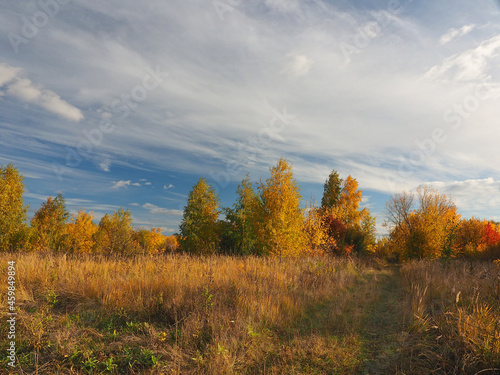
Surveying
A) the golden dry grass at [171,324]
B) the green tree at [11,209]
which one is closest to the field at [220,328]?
the golden dry grass at [171,324]

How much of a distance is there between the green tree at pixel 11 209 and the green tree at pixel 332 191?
40.1 meters

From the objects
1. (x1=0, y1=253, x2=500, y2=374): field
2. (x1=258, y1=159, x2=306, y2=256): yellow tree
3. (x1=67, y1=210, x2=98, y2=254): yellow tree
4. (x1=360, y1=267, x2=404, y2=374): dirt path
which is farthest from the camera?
(x1=67, y1=210, x2=98, y2=254): yellow tree

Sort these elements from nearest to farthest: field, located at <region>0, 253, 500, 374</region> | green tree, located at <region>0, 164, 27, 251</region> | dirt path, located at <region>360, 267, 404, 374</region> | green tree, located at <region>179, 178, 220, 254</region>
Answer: field, located at <region>0, 253, 500, 374</region> < dirt path, located at <region>360, 267, 404, 374</region> < green tree, located at <region>0, 164, 27, 251</region> < green tree, located at <region>179, 178, 220, 254</region>

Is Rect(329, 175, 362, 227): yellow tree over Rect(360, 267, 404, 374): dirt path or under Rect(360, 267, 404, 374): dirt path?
over

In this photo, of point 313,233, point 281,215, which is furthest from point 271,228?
point 313,233

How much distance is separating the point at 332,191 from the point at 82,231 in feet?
136

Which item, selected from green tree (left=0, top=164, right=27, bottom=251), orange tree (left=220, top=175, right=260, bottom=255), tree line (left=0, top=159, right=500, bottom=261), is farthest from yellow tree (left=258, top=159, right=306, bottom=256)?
green tree (left=0, top=164, right=27, bottom=251)

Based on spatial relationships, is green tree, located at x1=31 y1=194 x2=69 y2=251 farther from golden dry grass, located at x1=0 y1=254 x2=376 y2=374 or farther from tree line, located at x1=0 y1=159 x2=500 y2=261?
golden dry grass, located at x1=0 y1=254 x2=376 y2=374

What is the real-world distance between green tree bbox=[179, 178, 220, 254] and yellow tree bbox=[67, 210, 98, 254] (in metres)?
17.2

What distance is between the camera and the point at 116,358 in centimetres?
412

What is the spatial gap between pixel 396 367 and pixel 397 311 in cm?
461

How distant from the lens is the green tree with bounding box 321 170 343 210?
1817 inches

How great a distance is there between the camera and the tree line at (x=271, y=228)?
60.8ft

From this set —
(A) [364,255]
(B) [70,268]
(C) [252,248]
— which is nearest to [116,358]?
(B) [70,268]
